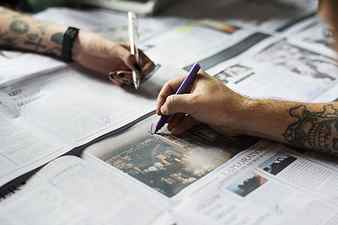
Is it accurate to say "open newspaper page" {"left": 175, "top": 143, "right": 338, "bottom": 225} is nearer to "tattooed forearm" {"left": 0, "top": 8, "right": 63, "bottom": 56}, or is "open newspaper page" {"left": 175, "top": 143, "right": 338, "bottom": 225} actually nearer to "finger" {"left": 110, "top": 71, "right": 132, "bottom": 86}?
"finger" {"left": 110, "top": 71, "right": 132, "bottom": 86}

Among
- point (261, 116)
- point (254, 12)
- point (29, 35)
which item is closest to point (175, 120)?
point (261, 116)

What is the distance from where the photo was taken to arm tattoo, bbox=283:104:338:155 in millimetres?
634

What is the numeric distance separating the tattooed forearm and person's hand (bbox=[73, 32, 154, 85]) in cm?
5

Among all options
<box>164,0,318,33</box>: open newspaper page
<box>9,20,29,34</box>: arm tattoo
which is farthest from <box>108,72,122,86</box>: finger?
<box>164,0,318,33</box>: open newspaper page

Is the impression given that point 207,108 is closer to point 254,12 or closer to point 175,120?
point 175,120

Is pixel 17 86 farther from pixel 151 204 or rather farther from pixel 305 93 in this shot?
pixel 305 93

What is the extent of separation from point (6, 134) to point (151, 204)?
0.25 metres

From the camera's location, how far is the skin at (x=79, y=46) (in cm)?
82

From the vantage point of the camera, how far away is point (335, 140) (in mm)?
629

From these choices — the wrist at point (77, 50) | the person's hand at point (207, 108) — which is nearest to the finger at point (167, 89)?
the person's hand at point (207, 108)

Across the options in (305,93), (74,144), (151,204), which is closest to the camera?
(151,204)

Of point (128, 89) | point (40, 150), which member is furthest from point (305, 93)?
point (40, 150)

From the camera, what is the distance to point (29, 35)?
0.91 m

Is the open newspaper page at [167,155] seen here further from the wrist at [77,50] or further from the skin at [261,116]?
the wrist at [77,50]
